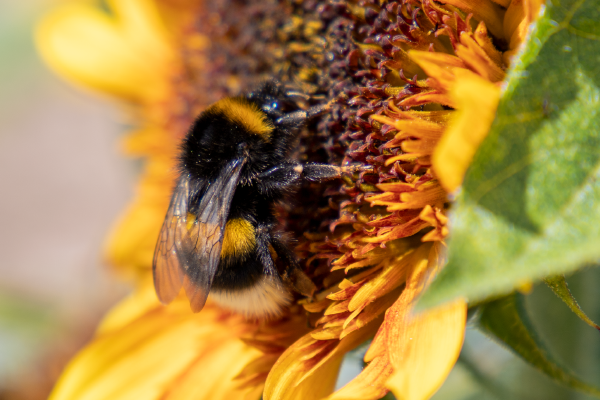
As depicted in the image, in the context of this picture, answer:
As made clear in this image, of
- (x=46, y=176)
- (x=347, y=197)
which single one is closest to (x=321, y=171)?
(x=347, y=197)

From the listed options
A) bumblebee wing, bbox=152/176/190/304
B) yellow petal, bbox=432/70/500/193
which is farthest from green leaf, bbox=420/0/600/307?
bumblebee wing, bbox=152/176/190/304

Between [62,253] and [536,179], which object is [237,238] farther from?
[62,253]

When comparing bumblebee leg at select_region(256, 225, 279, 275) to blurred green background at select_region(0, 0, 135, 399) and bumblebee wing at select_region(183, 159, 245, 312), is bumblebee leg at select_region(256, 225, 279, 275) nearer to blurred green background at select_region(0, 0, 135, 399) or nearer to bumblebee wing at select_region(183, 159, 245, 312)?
bumblebee wing at select_region(183, 159, 245, 312)

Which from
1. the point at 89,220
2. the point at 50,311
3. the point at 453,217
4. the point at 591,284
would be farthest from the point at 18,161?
the point at 453,217

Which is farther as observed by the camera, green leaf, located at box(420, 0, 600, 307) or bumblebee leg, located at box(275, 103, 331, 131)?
bumblebee leg, located at box(275, 103, 331, 131)

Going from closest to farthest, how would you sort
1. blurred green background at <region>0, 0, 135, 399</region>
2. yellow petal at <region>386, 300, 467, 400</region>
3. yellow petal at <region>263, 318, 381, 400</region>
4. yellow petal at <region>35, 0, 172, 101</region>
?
1. yellow petal at <region>386, 300, 467, 400</region>
2. yellow petal at <region>263, 318, 381, 400</region>
3. yellow petal at <region>35, 0, 172, 101</region>
4. blurred green background at <region>0, 0, 135, 399</region>

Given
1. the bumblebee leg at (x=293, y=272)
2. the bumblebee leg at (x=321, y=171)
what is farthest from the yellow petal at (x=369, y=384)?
the bumblebee leg at (x=321, y=171)

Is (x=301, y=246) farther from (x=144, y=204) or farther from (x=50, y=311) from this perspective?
(x=50, y=311)
